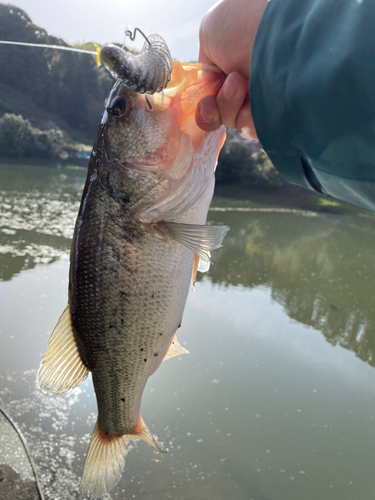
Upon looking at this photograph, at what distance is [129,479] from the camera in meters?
3.08

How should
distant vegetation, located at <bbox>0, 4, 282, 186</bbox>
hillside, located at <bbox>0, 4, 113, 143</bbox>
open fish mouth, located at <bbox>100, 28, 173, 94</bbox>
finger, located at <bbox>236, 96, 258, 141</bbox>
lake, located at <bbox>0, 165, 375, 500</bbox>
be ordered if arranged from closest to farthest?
open fish mouth, located at <bbox>100, 28, 173, 94</bbox>, finger, located at <bbox>236, 96, 258, 141</bbox>, lake, located at <bbox>0, 165, 375, 500</bbox>, distant vegetation, located at <bbox>0, 4, 282, 186</bbox>, hillside, located at <bbox>0, 4, 113, 143</bbox>

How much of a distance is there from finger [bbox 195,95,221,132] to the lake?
2877 millimetres

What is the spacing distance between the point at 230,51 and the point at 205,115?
0.72ft

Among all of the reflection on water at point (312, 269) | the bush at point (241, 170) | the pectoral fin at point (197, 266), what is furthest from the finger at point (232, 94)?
the bush at point (241, 170)

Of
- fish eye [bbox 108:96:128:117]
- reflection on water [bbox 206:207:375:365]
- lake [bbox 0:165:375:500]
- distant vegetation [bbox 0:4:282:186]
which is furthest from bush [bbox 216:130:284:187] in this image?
fish eye [bbox 108:96:128:117]

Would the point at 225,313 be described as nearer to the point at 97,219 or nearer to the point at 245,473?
the point at 245,473

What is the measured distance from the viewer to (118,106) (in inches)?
46.1

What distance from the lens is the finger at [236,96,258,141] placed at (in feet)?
4.03

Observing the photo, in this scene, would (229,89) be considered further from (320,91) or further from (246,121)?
(320,91)

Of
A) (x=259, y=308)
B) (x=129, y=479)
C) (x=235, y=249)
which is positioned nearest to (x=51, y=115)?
(x=235, y=249)

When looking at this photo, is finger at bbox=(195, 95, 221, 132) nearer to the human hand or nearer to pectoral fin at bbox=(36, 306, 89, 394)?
the human hand

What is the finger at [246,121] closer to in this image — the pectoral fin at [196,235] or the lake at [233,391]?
the pectoral fin at [196,235]

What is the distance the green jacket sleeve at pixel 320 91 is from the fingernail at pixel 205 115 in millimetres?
149

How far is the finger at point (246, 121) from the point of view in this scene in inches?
48.3
